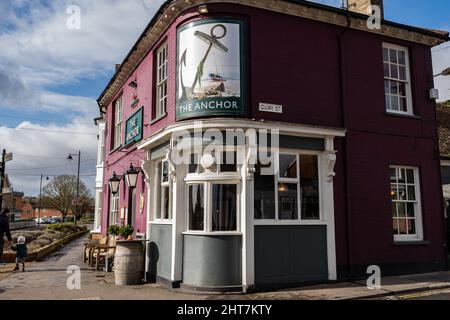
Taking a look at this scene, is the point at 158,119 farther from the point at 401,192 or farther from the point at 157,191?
the point at 401,192

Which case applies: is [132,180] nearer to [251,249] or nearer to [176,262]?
[176,262]

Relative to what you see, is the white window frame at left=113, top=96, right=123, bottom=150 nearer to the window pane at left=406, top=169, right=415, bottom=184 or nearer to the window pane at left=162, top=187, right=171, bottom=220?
the window pane at left=162, top=187, right=171, bottom=220

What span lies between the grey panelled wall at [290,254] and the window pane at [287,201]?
32 cm

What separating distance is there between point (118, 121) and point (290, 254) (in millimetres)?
10331

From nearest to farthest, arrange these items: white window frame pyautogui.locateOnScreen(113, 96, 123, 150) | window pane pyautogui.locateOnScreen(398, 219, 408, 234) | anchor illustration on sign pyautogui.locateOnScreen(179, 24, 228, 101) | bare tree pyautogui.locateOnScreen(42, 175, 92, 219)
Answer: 1. anchor illustration on sign pyautogui.locateOnScreen(179, 24, 228, 101)
2. window pane pyautogui.locateOnScreen(398, 219, 408, 234)
3. white window frame pyautogui.locateOnScreen(113, 96, 123, 150)
4. bare tree pyautogui.locateOnScreen(42, 175, 92, 219)

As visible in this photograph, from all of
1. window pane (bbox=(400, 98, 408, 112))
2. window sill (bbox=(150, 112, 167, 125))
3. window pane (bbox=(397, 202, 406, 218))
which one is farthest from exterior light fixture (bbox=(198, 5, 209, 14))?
window pane (bbox=(397, 202, 406, 218))

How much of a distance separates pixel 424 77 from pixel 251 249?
751 centimetres

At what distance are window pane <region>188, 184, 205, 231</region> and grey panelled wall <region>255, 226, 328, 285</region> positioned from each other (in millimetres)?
1261

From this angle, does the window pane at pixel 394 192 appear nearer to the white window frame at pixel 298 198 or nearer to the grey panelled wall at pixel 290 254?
the white window frame at pixel 298 198

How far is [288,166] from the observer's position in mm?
10172

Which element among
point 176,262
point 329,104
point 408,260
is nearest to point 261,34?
point 329,104

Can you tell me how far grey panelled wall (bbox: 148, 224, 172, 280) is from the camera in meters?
10.2

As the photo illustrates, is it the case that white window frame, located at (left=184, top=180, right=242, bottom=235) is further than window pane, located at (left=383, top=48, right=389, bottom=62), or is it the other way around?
window pane, located at (left=383, top=48, right=389, bottom=62)

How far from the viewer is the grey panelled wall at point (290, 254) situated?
9367 mm
